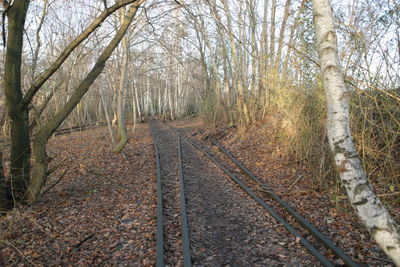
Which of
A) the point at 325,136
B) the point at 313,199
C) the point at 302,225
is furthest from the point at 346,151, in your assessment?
the point at 325,136

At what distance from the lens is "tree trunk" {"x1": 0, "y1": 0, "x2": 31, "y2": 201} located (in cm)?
584

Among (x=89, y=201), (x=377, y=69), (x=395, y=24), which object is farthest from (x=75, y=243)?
(x=395, y=24)

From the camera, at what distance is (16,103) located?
601 centimetres

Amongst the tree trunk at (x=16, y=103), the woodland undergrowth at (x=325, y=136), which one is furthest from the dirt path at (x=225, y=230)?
the tree trunk at (x=16, y=103)

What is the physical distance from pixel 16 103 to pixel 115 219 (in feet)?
9.35

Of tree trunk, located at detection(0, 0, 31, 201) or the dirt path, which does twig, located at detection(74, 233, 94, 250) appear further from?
tree trunk, located at detection(0, 0, 31, 201)

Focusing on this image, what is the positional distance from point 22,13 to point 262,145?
885 cm

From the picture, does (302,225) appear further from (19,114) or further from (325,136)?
(19,114)

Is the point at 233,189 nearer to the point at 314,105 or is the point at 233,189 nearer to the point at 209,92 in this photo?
the point at 314,105

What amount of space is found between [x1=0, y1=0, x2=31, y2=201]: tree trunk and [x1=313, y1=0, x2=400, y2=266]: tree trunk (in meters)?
5.20

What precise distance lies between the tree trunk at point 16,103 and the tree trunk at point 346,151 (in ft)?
17.1

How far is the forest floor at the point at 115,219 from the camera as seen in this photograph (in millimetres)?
4395

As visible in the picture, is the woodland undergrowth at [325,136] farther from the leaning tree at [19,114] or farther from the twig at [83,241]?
the leaning tree at [19,114]

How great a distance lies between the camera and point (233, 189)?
744 cm
